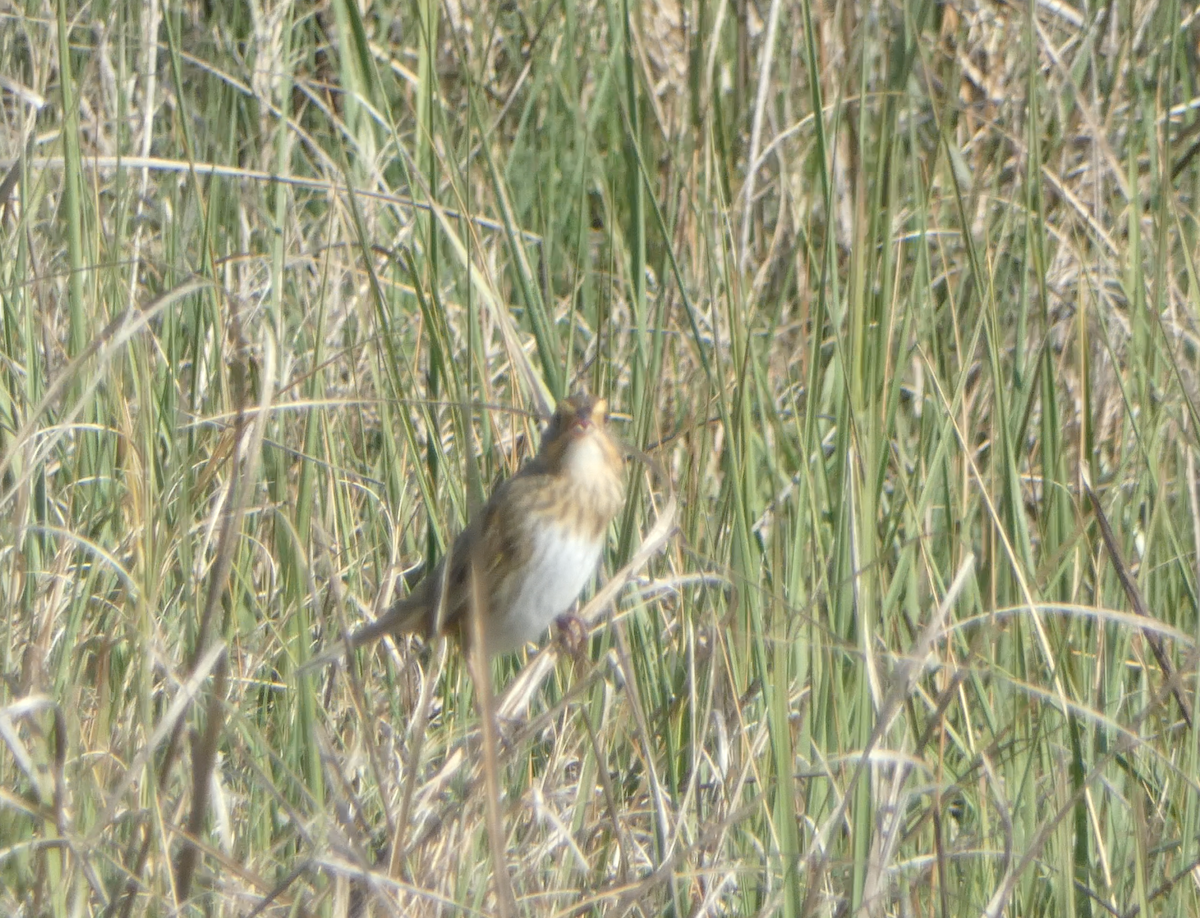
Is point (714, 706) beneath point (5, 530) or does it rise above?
beneath

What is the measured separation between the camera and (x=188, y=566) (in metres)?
2.41

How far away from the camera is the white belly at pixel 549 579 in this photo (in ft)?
10.7

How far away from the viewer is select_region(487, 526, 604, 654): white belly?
3.27 m

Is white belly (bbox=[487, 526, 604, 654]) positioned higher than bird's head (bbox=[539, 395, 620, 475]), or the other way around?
bird's head (bbox=[539, 395, 620, 475])

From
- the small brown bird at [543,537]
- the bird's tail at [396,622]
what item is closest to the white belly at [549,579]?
the small brown bird at [543,537]

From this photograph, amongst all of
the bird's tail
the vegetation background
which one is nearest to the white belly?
the vegetation background

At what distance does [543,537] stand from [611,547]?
150mm

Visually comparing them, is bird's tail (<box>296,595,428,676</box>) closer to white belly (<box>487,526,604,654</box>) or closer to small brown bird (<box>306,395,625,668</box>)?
small brown bird (<box>306,395,625,668</box>)

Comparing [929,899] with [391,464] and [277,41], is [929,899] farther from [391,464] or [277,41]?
[277,41]

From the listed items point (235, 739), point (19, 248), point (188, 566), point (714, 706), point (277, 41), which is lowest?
point (714, 706)

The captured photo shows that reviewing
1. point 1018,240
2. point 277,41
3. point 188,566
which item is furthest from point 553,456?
point 277,41

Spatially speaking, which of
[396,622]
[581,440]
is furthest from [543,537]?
[396,622]

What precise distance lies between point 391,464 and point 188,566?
855 mm

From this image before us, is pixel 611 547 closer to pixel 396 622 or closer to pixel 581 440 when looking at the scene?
pixel 581 440
